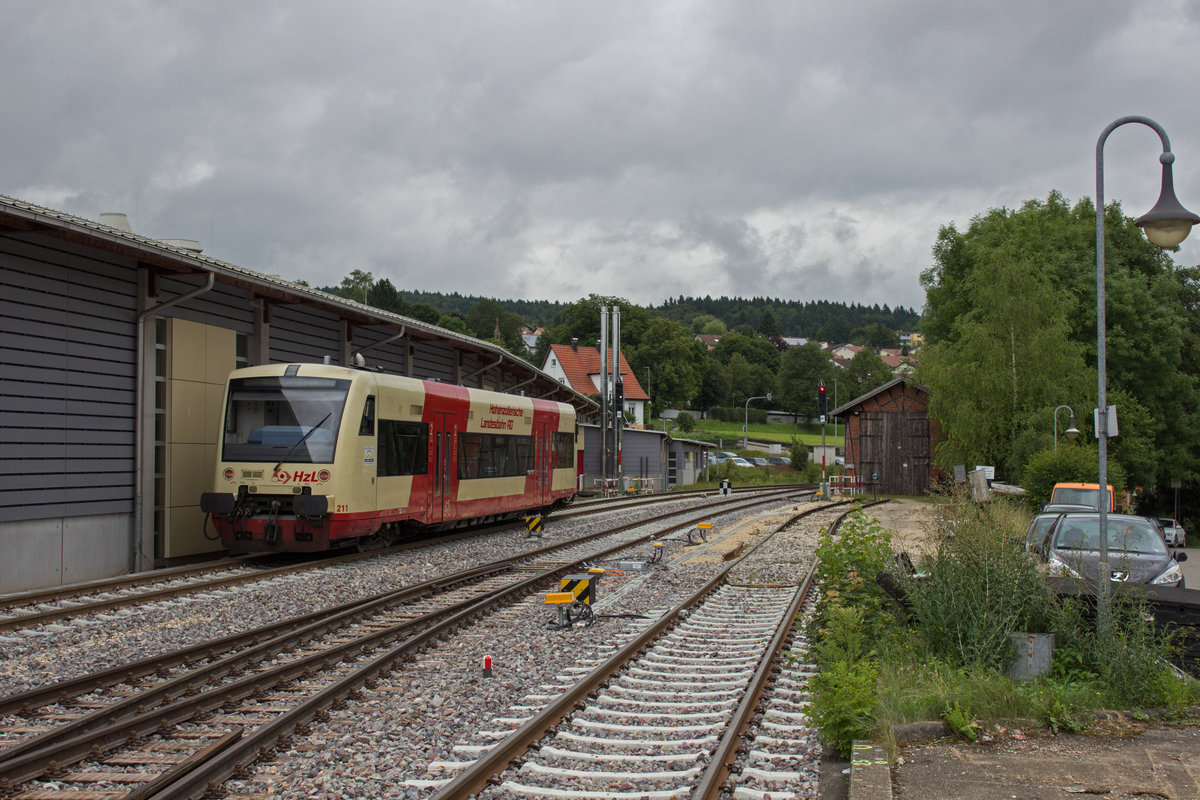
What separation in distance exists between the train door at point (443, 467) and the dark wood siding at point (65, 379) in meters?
4.98

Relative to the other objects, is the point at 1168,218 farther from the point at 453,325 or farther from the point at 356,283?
the point at 453,325

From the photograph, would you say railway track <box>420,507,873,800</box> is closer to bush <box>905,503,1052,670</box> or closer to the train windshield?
bush <box>905,503,1052,670</box>

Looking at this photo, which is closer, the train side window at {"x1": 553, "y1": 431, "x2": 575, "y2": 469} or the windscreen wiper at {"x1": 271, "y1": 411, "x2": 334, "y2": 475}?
the windscreen wiper at {"x1": 271, "y1": 411, "x2": 334, "y2": 475}

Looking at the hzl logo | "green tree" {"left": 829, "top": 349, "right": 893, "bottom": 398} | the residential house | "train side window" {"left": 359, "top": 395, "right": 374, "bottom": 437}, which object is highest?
"green tree" {"left": 829, "top": 349, "right": 893, "bottom": 398}

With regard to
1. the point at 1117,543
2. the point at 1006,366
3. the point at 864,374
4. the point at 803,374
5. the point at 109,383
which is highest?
the point at 864,374

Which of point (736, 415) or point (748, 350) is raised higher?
point (748, 350)

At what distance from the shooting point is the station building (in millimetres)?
11805

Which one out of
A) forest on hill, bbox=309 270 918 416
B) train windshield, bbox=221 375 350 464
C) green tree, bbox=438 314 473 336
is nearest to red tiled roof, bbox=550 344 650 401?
forest on hill, bbox=309 270 918 416

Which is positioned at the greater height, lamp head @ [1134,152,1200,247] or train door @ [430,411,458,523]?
lamp head @ [1134,152,1200,247]

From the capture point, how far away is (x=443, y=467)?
56.3 ft

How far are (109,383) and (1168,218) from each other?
12894 mm

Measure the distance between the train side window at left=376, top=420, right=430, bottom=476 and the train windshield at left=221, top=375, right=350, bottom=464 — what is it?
1.07 m

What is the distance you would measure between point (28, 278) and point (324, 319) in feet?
24.4

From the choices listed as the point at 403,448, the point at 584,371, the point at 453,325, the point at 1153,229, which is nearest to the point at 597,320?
the point at 584,371
